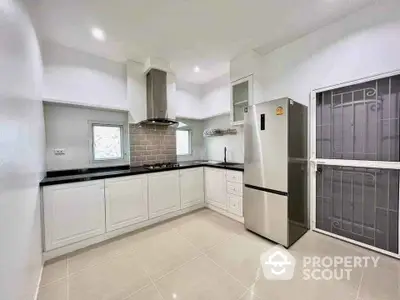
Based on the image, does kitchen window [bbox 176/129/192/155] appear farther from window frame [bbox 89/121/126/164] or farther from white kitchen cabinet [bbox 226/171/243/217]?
white kitchen cabinet [bbox 226/171/243/217]

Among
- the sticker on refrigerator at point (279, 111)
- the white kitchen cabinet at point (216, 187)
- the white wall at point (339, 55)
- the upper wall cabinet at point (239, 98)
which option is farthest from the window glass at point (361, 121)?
the white kitchen cabinet at point (216, 187)

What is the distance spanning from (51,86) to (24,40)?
1249mm

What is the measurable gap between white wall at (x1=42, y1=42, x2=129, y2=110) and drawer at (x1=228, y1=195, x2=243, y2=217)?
2.37m

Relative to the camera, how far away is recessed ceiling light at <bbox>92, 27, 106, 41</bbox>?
2.19 m

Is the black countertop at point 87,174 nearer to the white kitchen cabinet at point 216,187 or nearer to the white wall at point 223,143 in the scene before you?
the white kitchen cabinet at point 216,187

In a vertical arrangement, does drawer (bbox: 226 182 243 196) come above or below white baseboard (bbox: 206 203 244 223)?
above

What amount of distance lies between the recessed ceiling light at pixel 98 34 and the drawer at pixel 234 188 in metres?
2.79

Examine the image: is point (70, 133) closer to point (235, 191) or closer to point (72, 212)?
point (72, 212)

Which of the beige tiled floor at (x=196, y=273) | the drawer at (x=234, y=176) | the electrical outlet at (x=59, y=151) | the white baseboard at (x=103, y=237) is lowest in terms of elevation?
the beige tiled floor at (x=196, y=273)

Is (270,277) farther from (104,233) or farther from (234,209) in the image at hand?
(104,233)

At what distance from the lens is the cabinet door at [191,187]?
307 cm

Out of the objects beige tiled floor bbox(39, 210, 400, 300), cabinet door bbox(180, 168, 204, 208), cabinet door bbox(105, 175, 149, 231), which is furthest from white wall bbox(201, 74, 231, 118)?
beige tiled floor bbox(39, 210, 400, 300)

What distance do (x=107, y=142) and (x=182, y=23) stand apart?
2.12 meters

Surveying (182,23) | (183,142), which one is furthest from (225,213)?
(182,23)
